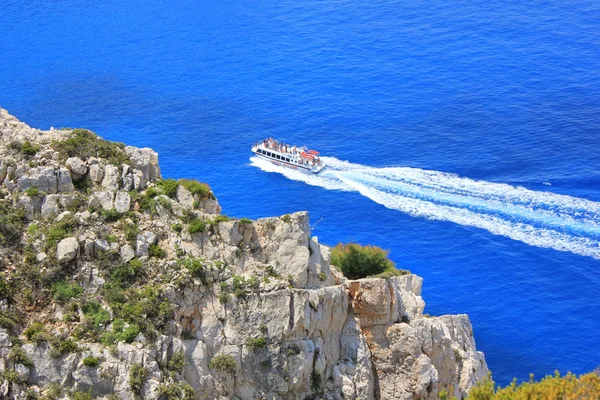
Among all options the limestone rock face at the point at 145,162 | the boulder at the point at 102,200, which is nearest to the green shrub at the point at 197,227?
the boulder at the point at 102,200

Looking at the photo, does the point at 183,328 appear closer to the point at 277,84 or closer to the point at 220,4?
the point at 277,84

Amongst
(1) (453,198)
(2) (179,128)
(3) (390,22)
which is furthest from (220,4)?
(1) (453,198)

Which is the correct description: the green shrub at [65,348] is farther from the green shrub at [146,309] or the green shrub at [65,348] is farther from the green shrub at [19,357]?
the green shrub at [146,309]

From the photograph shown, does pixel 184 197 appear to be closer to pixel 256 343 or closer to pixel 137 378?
pixel 256 343

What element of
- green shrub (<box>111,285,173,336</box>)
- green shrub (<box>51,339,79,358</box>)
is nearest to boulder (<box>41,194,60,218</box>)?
green shrub (<box>111,285,173,336</box>)

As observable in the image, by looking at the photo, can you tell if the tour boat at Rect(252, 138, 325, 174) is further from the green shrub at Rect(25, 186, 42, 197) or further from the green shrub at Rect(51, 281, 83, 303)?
the green shrub at Rect(51, 281, 83, 303)

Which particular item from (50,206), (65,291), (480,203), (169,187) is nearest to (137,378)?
(65,291)

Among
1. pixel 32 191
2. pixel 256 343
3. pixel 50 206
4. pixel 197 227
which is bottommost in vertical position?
pixel 256 343
